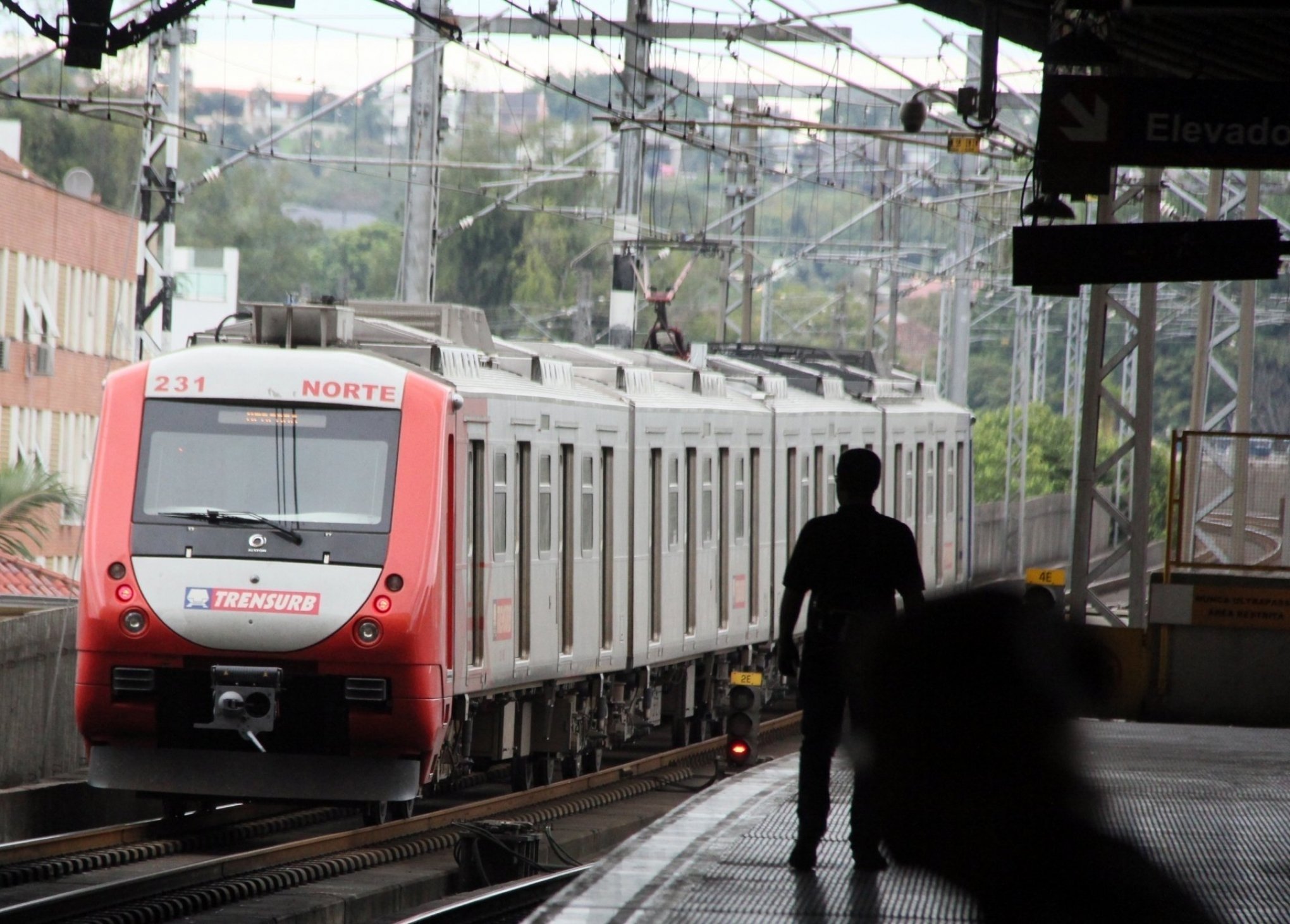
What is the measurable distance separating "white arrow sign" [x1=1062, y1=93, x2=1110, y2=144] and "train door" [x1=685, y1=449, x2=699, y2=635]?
8.68 metres

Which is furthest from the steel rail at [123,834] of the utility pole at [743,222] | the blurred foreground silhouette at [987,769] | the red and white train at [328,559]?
the utility pole at [743,222]

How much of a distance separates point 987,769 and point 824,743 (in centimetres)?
108

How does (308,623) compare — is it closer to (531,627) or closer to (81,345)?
(531,627)

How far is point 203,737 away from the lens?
13828mm

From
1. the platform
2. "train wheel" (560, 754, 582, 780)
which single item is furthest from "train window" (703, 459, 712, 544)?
the platform

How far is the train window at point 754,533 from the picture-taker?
23.1 m

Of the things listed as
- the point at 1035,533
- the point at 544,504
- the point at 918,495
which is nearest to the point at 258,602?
the point at 544,504

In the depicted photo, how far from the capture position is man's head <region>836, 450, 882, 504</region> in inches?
363

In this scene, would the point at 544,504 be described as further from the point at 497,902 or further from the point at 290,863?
the point at 497,902

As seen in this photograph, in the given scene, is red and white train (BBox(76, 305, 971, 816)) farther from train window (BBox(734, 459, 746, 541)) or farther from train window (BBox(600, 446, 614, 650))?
train window (BBox(734, 459, 746, 541))

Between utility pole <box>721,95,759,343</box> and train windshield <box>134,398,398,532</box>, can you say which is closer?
train windshield <box>134,398,398,532</box>

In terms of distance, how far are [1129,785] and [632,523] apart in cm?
699

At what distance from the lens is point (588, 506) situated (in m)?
18.0

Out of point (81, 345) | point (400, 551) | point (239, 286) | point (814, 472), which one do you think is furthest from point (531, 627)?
point (239, 286)
